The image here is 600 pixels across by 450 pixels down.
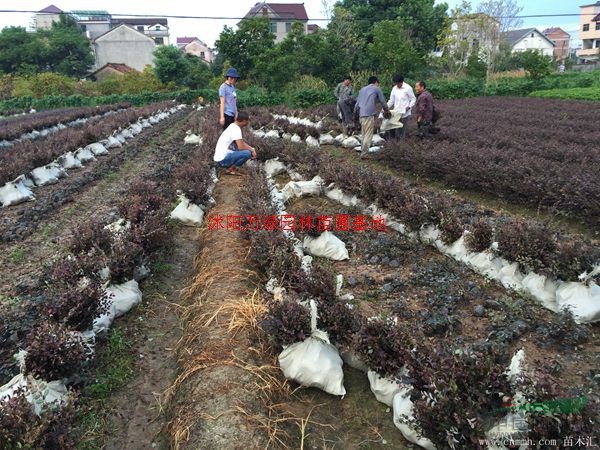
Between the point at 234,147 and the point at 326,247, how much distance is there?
3.56 meters

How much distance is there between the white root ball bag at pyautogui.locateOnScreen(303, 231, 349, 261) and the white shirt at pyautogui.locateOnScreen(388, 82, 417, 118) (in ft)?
17.4

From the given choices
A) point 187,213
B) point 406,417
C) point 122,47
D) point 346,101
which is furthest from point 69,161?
point 122,47

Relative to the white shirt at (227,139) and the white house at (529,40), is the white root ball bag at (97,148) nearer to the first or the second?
the white shirt at (227,139)

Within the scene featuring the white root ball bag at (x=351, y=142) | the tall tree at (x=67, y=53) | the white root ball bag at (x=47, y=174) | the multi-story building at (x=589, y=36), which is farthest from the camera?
the multi-story building at (x=589, y=36)

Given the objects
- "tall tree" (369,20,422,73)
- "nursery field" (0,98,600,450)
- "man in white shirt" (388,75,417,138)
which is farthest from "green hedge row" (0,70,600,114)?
"nursery field" (0,98,600,450)

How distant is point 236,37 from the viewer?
30.7 m

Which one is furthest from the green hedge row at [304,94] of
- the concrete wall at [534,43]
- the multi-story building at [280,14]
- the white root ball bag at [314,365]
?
the concrete wall at [534,43]

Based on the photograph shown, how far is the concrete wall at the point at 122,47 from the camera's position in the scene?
5659 centimetres

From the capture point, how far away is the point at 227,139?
7484 millimetres

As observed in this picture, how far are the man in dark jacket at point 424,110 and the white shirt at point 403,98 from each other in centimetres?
17

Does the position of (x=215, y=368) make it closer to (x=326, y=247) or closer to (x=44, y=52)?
(x=326, y=247)

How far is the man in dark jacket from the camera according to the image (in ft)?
30.6

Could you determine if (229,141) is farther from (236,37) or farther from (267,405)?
(236,37)

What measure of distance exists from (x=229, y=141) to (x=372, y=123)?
11.2ft
